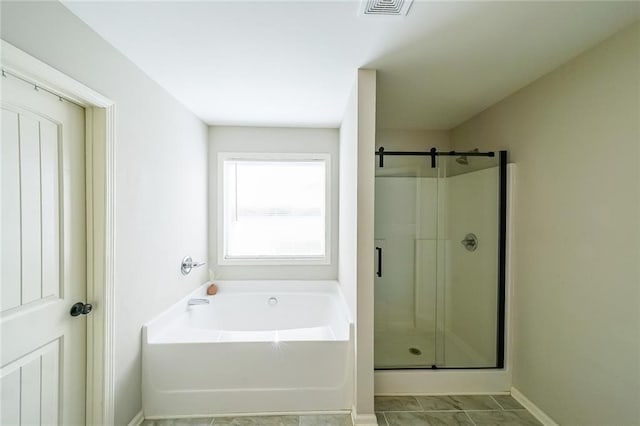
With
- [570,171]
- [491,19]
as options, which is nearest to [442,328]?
[570,171]

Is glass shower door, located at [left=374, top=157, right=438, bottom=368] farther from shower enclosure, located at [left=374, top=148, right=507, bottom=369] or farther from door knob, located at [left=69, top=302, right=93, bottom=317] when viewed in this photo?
door knob, located at [left=69, top=302, right=93, bottom=317]

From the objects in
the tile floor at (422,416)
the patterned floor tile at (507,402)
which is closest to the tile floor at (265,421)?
the tile floor at (422,416)

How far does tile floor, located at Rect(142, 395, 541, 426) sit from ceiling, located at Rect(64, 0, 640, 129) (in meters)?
2.29

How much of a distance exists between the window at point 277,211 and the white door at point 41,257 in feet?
5.11

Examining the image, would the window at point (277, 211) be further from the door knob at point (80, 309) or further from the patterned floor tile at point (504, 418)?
the patterned floor tile at point (504, 418)

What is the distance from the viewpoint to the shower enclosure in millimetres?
2166

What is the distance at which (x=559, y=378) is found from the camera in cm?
164

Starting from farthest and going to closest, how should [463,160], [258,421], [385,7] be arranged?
1. [463,160]
2. [258,421]
3. [385,7]

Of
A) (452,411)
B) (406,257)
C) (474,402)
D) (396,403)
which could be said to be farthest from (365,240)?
(474,402)

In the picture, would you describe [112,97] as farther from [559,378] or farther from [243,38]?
[559,378]

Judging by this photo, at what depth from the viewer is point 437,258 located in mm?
2324

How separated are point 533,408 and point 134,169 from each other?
3082mm

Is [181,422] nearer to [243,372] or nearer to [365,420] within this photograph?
[243,372]

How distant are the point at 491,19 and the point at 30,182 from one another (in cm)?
220
